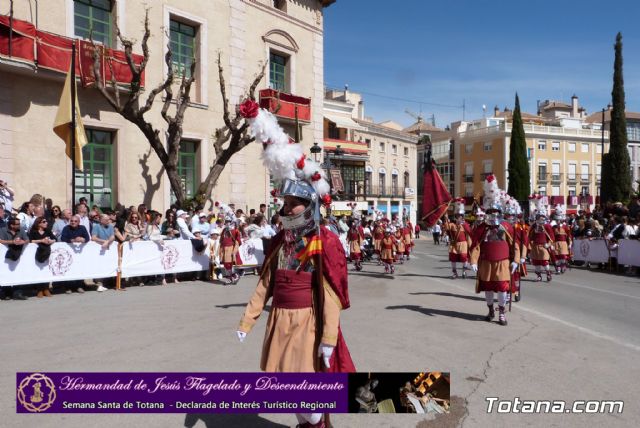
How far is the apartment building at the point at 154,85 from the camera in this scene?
15.5 metres

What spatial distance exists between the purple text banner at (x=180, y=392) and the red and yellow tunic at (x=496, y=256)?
17.6 feet

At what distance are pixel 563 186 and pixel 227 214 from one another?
60.9 m

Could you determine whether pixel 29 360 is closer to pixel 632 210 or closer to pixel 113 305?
pixel 113 305

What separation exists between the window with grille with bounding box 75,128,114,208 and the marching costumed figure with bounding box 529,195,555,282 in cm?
1370

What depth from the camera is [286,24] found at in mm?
25391

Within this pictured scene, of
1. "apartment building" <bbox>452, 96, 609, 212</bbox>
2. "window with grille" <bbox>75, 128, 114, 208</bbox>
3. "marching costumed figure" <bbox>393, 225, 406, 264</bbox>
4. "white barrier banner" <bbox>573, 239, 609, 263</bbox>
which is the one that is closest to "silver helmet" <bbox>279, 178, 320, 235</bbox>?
"marching costumed figure" <bbox>393, 225, 406, 264</bbox>

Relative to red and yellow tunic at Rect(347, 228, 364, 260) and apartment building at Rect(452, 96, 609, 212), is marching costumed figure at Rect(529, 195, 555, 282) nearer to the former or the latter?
red and yellow tunic at Rect(347, 228, 364, 260)

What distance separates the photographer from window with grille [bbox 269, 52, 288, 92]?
25156 millimetres

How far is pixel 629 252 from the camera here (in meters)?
16.7

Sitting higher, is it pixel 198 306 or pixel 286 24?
pixel 286 24

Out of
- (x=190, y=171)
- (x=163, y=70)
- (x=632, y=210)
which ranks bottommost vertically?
(x=632, y=210)

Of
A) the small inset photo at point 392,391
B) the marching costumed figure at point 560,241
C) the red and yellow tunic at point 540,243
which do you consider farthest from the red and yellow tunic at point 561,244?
the small inset photo at point 392,391

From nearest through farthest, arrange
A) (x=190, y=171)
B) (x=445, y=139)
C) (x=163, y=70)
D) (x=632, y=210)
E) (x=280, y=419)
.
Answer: (x=280, y=419), (x=163, y=70), (x=190, y=171), (x=632, y=210), (x=445, y=139)

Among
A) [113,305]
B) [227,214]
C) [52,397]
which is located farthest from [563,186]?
[52,397]
